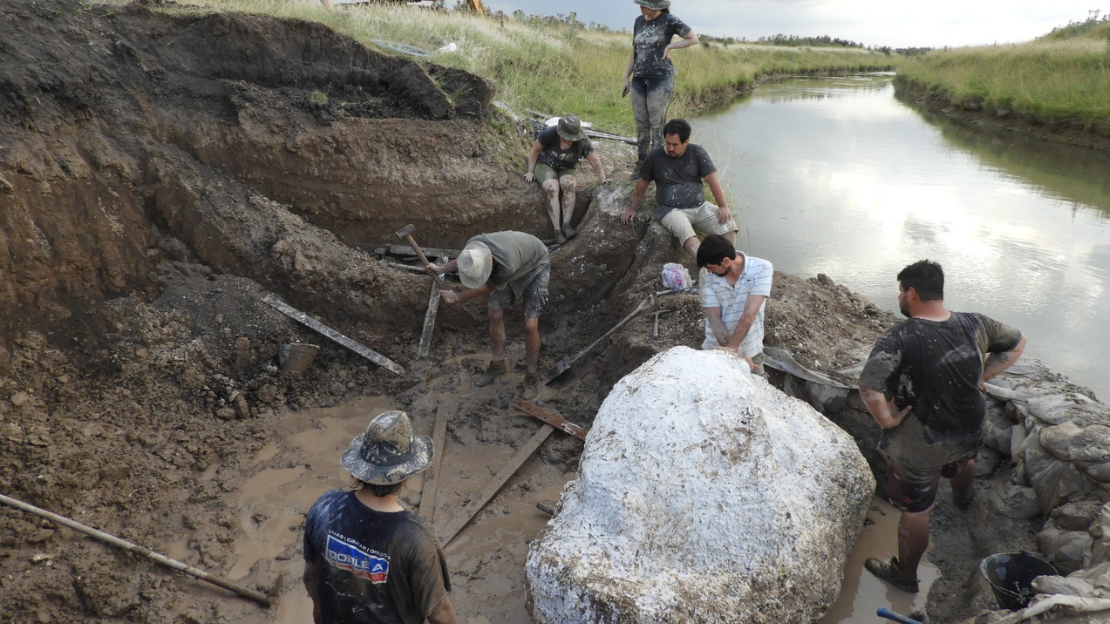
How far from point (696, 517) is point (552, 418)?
2.17m

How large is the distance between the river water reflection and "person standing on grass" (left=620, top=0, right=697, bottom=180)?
299 centimetres

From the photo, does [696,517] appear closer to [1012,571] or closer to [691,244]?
[1012,571]

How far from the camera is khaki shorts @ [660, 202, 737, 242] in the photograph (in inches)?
232

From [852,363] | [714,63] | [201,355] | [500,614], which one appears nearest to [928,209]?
[852,363]

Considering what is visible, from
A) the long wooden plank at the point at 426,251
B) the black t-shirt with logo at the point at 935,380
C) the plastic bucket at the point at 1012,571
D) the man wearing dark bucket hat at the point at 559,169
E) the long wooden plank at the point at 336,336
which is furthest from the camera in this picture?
the man wearing dark bucket hat at the point at 559,169

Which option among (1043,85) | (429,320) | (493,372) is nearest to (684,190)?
(493,372)

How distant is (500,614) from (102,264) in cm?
461

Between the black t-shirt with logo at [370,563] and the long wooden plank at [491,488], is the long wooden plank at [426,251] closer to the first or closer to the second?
the long wooden plank at [491,488]

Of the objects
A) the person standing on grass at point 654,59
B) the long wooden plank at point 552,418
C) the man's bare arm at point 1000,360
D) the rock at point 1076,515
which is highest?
the person standing on grass at point 654,59

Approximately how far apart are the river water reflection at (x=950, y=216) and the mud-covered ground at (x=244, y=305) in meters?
2.38

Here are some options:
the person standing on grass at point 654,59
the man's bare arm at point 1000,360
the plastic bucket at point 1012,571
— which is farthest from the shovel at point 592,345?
the plastic bucket at point 1012,571

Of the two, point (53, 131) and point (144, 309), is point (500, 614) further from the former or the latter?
point (53, 131)

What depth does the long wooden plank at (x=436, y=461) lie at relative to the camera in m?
4.38

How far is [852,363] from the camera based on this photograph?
15.8 ft
